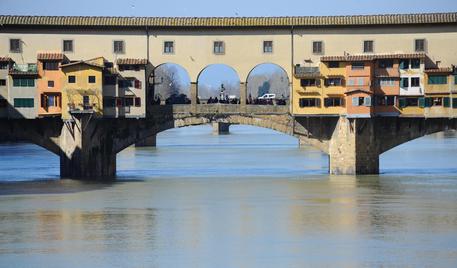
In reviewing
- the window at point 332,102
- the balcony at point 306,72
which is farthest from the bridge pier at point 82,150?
the window at point 332,102

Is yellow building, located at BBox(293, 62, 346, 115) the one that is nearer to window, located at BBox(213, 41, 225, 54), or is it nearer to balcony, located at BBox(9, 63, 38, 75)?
window, located at BBox(213, 41, 225, 54)

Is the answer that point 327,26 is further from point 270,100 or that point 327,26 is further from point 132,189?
point 132,189

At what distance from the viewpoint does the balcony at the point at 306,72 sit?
219 ft

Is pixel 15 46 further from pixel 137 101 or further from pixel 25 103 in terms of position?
pixel 137 101

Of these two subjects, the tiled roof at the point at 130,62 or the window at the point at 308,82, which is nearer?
the tiled roof at the point at 130,62

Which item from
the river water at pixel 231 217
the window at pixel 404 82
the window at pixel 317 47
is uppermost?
the window at pixel 317 47

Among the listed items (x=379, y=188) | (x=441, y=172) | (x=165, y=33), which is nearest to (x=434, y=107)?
(x=441, y=172)

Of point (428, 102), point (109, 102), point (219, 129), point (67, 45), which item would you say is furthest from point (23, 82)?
point (219, 129)

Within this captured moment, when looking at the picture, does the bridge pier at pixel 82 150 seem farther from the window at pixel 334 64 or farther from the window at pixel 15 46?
the window at pixel 334 64

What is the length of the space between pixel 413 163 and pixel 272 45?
17387mm

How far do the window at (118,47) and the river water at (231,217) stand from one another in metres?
7.54

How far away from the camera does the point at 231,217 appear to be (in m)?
47.9

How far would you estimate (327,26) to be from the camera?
67.4 m

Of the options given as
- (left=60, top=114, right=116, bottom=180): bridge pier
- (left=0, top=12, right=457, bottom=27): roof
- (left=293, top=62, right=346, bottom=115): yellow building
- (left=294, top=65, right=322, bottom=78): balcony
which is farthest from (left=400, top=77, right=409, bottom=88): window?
(left=60, top=114, right=116, bottom=180): bridge pier
